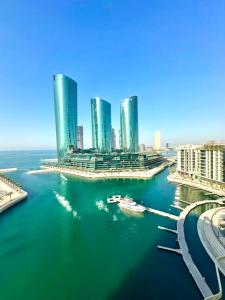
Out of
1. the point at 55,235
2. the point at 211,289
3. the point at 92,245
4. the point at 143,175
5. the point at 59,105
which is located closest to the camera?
the point at 211,289

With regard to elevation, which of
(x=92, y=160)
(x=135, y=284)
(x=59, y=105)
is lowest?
(x=135, y=284)

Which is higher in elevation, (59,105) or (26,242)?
(59,105)

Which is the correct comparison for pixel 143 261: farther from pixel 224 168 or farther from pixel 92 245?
pixel 224 168

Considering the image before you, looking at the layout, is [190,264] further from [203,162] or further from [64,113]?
[64,113]

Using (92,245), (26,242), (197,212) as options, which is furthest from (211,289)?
(26,242)

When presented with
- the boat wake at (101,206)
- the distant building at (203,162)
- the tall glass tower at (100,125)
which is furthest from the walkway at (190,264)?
the tall glass tower at (100,125)

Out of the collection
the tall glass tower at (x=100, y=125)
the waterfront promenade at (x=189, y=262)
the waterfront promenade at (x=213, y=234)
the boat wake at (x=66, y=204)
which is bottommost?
the boat wake at (x=66, y=204)

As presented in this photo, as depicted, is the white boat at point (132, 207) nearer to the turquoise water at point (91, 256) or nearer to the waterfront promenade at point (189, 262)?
the turquoise water at point (91, 256)
